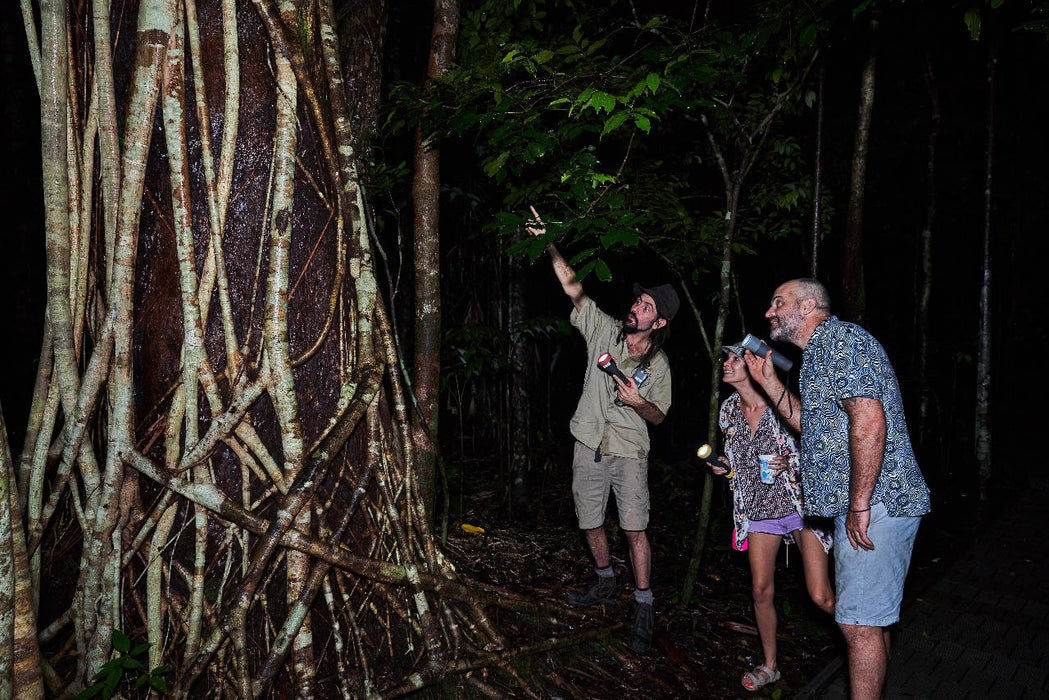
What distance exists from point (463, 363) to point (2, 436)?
4.54 m

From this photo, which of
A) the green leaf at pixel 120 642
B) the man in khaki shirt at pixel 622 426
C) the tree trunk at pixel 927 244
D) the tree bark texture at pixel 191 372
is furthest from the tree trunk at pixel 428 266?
the tree trunk at pixel 927 244

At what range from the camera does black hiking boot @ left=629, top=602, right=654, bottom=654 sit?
4359mm

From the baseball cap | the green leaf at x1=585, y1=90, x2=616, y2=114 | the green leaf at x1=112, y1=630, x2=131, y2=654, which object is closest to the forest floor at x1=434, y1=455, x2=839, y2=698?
the green leaf at x1=112, y1=630, x2=131, y2=654

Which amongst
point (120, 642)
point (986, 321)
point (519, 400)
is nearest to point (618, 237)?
point (120, 642)

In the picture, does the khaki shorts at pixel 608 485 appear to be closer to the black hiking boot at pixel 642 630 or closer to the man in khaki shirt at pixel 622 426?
the man in khaki shirt at pixel 622 426

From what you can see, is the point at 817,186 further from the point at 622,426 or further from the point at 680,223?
the point at 622,426

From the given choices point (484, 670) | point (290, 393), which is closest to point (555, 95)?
point (290, 393)

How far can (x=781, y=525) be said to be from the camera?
4023 millimetres

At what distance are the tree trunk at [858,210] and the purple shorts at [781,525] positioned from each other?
2776 millimetres

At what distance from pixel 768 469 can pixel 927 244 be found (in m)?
7.41

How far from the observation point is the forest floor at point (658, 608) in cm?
407

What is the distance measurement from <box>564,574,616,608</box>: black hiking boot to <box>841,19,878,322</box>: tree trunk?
317 cm

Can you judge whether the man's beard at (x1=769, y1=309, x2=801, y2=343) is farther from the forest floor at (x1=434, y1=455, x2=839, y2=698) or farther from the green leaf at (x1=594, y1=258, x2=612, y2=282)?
the forest floor at (x1=434, y1=455, x2=839, y2=698)

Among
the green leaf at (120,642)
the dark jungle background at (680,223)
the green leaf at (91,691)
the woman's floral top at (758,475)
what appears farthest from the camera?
the dark jungle background at (680,223)
